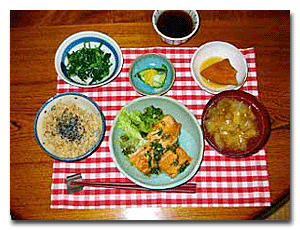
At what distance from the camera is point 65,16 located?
2670 millimetres

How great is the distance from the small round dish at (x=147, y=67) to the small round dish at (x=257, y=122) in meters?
0.39

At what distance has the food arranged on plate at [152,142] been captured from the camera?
2.25m

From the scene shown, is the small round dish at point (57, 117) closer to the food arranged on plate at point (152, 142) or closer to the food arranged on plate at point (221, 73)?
the food arranged on plate at point (152, 142)

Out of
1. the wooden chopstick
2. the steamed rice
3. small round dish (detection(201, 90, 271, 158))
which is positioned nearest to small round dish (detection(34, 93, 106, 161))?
the steamed rice

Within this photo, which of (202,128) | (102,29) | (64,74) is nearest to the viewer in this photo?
(202,128)

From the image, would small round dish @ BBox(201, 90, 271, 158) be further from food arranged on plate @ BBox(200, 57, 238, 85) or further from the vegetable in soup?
food arranged on plate @ BBox(200, 57, 238, 85)

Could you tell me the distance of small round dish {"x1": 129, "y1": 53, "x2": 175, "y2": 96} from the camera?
2453mm

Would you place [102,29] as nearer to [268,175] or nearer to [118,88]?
[118,88]

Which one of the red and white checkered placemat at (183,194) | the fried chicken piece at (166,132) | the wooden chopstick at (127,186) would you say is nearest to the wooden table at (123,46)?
the red and white checkered placemat at (183,194)

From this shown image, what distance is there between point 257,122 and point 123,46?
1.28 m

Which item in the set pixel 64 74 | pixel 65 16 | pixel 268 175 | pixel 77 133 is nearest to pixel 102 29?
pixel 65 16

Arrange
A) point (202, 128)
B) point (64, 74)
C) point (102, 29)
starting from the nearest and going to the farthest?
point (202, 128) < point (64, 74) < point (102, 29)

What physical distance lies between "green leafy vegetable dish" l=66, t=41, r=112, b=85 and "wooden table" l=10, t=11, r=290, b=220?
198mm

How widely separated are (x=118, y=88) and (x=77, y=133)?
1.64 feet
